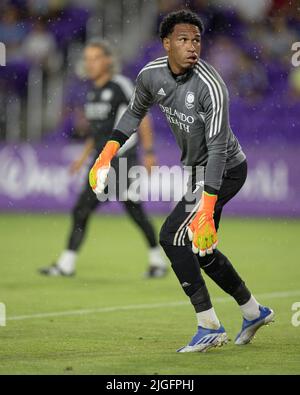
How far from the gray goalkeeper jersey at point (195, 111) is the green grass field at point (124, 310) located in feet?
4.33

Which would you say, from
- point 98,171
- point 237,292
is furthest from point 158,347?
point 98,171

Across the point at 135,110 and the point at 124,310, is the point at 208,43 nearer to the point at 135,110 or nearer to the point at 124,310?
the point at 124,310

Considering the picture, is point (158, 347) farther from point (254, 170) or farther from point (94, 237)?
point (254, 170)

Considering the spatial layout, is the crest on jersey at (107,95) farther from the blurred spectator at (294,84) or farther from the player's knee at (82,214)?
the blurred spectator at (294,84)

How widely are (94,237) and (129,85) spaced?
4565 millimetres

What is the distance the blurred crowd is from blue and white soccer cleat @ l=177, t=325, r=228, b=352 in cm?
1223

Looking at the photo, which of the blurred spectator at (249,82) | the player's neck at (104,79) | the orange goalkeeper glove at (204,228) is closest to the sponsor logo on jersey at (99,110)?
the player's neck at (104,79)

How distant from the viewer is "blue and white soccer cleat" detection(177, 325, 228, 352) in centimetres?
725

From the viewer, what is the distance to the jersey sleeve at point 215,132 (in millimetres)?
7039

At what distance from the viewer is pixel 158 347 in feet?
24.4

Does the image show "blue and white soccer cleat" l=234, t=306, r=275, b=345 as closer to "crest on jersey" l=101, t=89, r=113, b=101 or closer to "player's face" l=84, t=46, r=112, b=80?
"crest on jersey" l=101, t=89, r=113, b=101

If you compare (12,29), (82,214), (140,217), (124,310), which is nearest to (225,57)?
(12,29)

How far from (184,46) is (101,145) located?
17.0ft

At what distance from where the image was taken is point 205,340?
7.25 m
